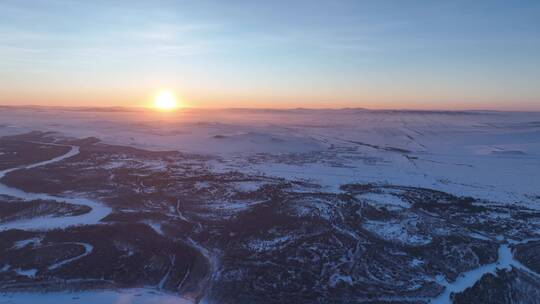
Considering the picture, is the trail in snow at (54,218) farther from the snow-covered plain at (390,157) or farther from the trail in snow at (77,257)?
the snow-covered plain at (390,157)

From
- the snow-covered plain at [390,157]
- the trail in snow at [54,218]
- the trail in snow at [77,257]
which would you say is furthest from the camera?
the snow-covered plain at [390,157]

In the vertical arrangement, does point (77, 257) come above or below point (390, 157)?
below

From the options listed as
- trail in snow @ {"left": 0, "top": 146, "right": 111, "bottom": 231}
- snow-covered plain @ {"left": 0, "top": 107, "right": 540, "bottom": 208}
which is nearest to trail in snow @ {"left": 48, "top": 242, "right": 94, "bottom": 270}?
trail in snow @ {"left": 0, "top": 146, "right": 111, "bottom": 231}

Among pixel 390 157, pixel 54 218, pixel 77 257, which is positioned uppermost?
pixel 390 157

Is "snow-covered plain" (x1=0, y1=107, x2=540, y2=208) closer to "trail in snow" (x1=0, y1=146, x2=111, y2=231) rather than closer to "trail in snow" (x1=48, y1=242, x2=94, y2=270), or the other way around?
"trail in snow" (x1=0, y1=146, x2=111, y2=231)

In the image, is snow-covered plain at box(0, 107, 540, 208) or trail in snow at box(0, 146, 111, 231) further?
snow-covered plain at box(0, 107, 540, 208)

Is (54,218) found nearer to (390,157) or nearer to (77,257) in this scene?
(77,257)

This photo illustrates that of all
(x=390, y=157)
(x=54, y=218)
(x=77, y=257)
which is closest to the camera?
(x=77, y=257)

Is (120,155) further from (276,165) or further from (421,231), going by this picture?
(421,231)

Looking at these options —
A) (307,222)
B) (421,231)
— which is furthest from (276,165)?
(421,231)

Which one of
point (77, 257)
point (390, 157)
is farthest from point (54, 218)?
point (390, 157)

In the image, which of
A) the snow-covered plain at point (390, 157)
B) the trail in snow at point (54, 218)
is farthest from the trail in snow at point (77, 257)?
the snow-covered plain at point (390, 157)
